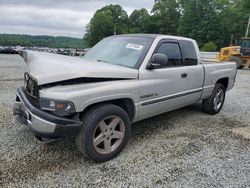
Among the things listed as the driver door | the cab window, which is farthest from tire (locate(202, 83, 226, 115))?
the cab window

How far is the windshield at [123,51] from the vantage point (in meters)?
3.60

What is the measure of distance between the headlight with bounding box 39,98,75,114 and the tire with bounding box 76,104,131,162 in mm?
273

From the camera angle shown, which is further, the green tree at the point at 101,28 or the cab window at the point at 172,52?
the green tree at the point at 101,28

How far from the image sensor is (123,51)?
3.86 m

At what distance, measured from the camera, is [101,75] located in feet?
9.61

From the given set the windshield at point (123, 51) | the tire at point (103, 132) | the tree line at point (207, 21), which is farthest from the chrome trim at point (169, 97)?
the tree line at point (207, 21)

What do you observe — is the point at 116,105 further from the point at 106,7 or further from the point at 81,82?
the point at 106,7

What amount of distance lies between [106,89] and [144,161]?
3.74ft

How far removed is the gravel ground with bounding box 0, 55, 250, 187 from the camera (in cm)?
273

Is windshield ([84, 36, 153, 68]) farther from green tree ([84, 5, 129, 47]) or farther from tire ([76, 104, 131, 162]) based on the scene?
green tree ([84, 5, 129, 47])

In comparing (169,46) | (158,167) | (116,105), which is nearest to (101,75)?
(116,105)

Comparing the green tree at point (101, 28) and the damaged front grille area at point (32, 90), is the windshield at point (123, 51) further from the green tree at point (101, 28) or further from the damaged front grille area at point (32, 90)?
the green tree at point (101, 28)

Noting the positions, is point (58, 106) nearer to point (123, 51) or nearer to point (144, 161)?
point (144, 161)

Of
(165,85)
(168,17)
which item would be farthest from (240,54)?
(168,17)
